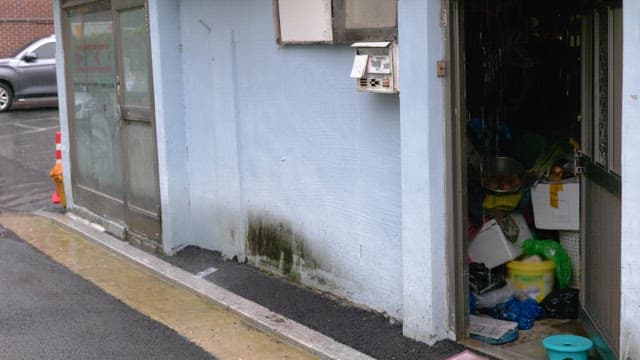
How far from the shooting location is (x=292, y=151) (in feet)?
25.8

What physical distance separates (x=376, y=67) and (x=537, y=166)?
186 cm

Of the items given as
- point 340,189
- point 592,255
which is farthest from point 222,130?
point 592,255

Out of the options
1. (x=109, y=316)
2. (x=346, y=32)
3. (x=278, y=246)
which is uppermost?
(x=346, y=32)

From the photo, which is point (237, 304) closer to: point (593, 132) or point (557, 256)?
Answer: point (557, 256)

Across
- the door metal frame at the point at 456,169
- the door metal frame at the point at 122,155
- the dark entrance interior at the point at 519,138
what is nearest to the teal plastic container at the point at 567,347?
the door metal frame at the point at 456,169

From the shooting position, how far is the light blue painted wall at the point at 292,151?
22.7 ft

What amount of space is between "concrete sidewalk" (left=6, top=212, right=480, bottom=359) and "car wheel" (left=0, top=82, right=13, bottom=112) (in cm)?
1378

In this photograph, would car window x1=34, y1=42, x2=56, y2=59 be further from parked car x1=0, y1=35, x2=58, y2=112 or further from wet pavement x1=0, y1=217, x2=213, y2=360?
wet pavement x1=0, y1=217, x2=213, y2=360

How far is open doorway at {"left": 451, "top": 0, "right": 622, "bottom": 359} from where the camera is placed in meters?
5.95

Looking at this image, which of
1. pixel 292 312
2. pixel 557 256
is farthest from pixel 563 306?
pixel 292 312

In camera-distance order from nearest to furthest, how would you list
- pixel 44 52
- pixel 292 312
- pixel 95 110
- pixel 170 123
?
pixel 292 312, pixel 170 123, pixel 95 110, pixel 44 52

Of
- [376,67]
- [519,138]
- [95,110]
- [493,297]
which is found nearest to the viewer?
[376,67]

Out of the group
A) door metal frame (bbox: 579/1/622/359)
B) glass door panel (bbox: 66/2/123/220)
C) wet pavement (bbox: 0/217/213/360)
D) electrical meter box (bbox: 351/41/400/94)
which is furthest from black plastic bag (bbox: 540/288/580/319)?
glass door panel (bbox: 66/2/123/220)

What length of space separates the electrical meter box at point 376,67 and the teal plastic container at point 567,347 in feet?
6.04
